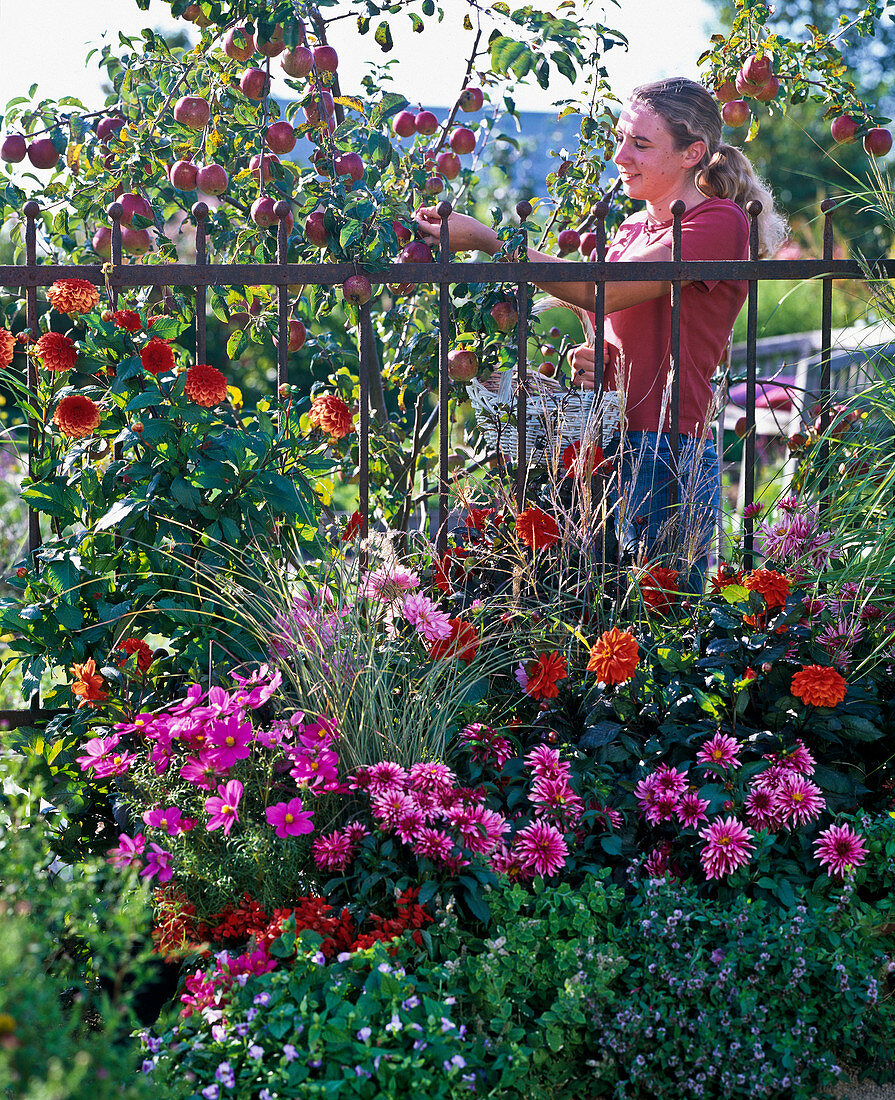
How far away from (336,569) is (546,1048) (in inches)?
43.0

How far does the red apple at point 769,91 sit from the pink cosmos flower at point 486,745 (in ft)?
7.61

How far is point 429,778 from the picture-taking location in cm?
196

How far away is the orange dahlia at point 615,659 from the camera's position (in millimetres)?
2094

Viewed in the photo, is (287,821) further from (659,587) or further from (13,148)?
(13,148)

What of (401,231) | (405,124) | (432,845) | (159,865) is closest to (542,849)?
(432,845)

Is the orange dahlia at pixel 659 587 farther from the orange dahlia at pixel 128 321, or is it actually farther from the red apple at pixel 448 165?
the red apple at pixel 448 165

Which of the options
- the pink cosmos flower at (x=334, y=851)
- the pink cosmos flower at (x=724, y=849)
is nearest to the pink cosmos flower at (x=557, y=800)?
the pink cosmos flower at (x=724, y=849)

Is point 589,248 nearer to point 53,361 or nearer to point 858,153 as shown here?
point 53,361

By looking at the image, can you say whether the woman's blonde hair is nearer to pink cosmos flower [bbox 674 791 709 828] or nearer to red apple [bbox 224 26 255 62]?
red apple [bbox 224 26 255 62]

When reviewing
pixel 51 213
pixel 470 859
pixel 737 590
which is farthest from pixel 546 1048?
pixel 51 213

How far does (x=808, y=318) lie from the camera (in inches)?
547

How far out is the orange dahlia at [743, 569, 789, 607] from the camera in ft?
7.30

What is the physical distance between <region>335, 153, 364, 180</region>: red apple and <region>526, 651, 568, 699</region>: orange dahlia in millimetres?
1562

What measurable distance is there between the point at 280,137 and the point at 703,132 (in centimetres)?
122
